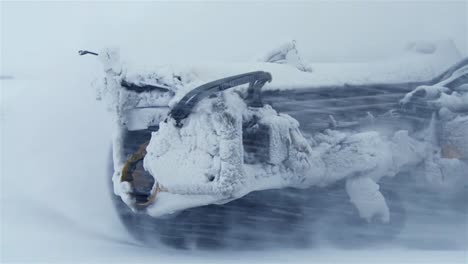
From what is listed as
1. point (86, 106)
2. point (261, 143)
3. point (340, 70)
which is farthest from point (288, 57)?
point (86, 106)

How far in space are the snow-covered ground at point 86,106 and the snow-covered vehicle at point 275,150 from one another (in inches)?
1.8

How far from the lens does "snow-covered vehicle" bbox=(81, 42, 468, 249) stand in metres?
1.06

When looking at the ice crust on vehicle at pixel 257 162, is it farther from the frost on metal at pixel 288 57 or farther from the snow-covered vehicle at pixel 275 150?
the frost on metal at pixel 288 57

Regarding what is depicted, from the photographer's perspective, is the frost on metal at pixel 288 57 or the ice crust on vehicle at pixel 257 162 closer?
the ice crust on vehicle at pixel 257 162

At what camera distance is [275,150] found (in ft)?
3.62

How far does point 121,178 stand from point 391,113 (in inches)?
26.0

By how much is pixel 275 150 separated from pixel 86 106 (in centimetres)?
48

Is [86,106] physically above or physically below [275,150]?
above

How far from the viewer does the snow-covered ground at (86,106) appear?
3.88 feet

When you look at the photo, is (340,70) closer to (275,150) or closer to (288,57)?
(288,57)

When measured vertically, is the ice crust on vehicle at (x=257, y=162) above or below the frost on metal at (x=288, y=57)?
below

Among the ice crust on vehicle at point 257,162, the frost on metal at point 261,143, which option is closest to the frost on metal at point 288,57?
the frost on metal at point 261,143

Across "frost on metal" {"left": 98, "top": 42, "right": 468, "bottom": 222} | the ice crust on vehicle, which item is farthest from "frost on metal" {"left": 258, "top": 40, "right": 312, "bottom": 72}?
the ice crust on vehicle

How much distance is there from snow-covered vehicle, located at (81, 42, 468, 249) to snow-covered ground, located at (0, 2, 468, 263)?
0.05 m
